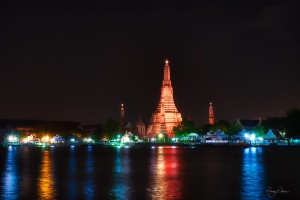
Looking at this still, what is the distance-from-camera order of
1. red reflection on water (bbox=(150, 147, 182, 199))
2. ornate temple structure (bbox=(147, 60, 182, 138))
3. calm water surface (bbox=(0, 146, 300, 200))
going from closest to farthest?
red reflection on water (bbox=(150, 147, 182, 199)) < calm water surface (bbox=(0, 146, 300, 200)) < ornate temple structure (bbox=(147, 60, 182, 138))

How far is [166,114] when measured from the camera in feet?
520

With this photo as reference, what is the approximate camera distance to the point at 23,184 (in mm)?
35938

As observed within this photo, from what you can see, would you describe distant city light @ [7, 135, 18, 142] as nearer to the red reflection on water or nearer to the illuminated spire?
the illuminated spire

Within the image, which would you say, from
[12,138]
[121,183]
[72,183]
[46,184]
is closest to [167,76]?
[12,138]

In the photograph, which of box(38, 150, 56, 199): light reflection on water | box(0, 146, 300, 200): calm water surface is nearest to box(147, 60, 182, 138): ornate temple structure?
box(0, 146, 300, 200): calm water surface

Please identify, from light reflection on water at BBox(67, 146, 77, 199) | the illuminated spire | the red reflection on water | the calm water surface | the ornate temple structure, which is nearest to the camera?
the red reflection on water

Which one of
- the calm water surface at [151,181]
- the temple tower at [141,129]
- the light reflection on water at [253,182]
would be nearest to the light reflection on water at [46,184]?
A: the calm water surface at [151,181]

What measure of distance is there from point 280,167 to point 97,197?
21.8 meters

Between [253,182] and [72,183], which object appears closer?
[253,182]

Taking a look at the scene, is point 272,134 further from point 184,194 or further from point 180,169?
point 184,194

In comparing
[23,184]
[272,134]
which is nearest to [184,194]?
[23,184]

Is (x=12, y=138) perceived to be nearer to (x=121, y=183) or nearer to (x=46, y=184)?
(x=46, y=184)

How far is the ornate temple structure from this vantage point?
155750 mm

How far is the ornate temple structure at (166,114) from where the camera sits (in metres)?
156
